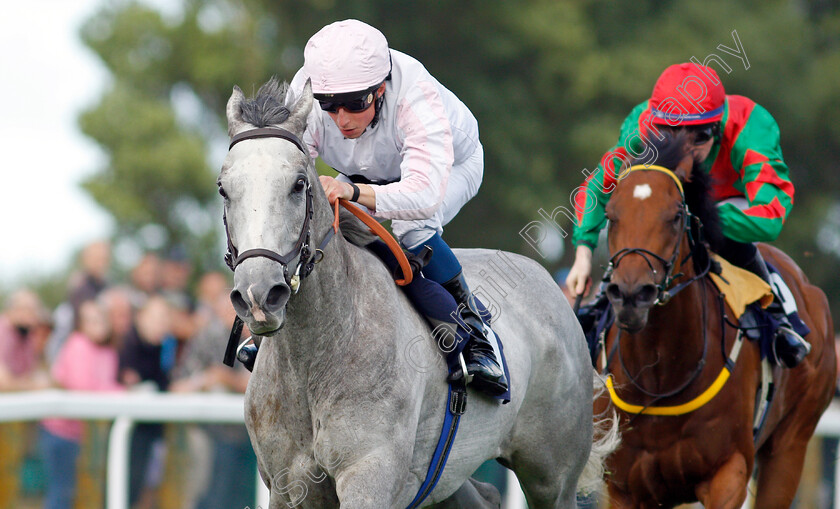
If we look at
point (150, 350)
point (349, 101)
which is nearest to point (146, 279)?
point (150, 350)

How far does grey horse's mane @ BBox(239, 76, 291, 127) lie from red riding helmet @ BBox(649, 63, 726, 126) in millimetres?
2539

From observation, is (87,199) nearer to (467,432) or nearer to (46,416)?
(46,416)

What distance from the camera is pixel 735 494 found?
Result: 5055 millimetres

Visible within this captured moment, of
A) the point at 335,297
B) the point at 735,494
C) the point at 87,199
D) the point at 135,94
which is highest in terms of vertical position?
the point at 335,297

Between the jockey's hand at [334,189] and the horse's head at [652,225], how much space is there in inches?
65.2

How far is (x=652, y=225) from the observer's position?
5062 millimetres

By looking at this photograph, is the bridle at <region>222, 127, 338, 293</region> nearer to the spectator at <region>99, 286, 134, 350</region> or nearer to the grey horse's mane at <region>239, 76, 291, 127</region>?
the grey horse's mane at <region>239, 76, 291, 127</region>

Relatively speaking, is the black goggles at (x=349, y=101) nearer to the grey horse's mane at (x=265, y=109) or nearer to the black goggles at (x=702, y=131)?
the grey horse's mane at (x=265, y=109)

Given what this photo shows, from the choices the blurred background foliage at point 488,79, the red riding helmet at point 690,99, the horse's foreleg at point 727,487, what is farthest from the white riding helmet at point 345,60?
the blurred background foliage at point 488,79

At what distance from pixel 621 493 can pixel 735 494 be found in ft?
2.06

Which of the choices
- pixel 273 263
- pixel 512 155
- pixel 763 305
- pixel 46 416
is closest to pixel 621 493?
pixel 763 305

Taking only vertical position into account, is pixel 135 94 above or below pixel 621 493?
below

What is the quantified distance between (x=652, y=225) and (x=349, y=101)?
1819 millimetres

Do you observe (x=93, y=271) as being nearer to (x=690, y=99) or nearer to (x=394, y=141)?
(x=690, y=99)
